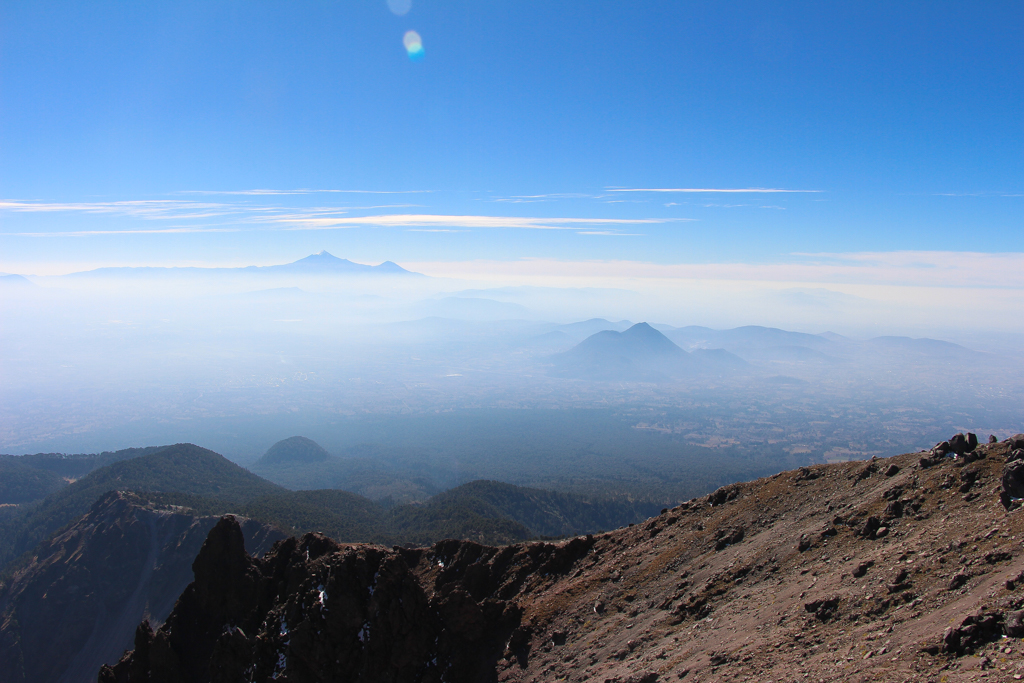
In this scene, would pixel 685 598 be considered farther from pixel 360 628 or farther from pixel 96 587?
pixel 96 587

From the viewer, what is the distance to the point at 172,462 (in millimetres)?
182250

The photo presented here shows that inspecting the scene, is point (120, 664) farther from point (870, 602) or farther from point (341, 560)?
point (870, 602)

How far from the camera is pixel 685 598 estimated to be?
1207 inches

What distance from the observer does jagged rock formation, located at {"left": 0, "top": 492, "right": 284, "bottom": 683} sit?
92.9 m

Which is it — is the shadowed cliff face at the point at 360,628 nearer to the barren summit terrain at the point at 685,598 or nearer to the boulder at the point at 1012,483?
the barren summit terrain at the point at 685,598

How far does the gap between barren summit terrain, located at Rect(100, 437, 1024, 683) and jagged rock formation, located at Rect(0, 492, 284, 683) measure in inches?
2367

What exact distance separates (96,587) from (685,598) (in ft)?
438

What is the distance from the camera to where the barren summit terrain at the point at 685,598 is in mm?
18203

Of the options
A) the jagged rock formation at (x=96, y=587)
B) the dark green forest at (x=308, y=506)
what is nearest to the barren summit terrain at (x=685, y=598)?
the dark green forest at (x=308, y=506)

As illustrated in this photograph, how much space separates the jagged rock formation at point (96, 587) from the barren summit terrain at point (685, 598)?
6013cm

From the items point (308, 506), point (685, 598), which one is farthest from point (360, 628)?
point (308, 506)

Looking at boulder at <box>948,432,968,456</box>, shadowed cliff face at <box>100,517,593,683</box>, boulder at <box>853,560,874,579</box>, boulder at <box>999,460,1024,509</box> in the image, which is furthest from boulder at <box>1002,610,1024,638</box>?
shadowed cliff face at <box>100,517,593,683</box>

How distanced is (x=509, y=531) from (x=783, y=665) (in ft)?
342

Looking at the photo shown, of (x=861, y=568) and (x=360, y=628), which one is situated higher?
(x=861, y=568)
